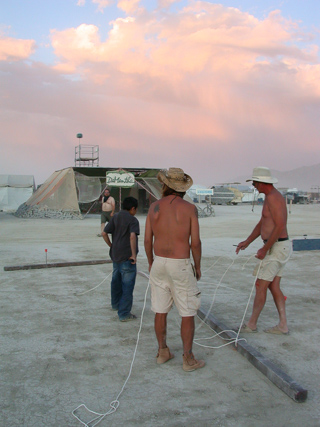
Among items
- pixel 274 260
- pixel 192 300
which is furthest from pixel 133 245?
pixel 274 260

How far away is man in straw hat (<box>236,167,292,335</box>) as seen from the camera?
4.38 metres

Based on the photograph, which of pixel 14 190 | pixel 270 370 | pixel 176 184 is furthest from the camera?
pixel 14 190

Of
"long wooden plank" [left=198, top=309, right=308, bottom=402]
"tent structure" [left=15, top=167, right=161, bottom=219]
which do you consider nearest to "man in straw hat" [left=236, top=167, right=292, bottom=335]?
"long wooden plank" [left=198, top=309, right=308, bottom=402]

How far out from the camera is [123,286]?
5.12m

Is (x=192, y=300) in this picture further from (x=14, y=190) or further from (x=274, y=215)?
(x=14, y=190)

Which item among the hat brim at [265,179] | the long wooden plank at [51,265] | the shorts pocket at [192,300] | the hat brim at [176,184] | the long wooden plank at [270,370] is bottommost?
the long wooden plank at [270,370]

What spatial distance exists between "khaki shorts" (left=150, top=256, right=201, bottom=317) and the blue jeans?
1324 mm

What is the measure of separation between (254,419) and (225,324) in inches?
78.9

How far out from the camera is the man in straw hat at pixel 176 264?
11.9 feet

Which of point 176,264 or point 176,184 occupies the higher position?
point 176,184

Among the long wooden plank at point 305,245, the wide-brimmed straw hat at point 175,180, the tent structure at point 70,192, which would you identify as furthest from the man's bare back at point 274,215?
the tent structure at point 70,192

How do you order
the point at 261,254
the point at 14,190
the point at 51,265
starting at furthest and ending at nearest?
the point at 14,190
the point at 51,265
the point at 261,254

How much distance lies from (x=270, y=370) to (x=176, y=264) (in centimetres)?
122

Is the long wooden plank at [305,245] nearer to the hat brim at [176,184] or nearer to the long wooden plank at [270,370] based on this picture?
the long wooden plank at [270,370]
